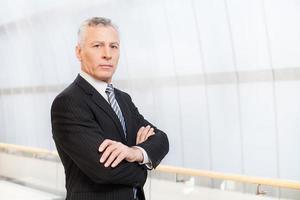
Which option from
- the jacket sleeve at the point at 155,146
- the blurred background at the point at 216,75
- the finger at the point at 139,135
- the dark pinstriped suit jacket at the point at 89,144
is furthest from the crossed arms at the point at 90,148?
the blurred background at the point at 216,75

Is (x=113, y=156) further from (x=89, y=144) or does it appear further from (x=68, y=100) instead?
(x=68, y=100)

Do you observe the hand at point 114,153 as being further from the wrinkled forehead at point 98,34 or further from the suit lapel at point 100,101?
the wrinkled forehead at point 98,34

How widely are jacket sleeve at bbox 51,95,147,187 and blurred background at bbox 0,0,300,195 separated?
1380mm

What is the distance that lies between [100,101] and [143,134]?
32 centimetres

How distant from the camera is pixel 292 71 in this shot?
2.91 m

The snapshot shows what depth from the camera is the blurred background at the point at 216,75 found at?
2965 mm

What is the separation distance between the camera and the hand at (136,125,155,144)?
2228mm

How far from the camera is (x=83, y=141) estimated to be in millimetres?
1905

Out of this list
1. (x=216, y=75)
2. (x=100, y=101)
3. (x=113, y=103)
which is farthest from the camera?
(x=216, y=75)

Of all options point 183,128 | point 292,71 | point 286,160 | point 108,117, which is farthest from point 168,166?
point 108,117

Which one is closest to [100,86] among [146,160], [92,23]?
[92,23]

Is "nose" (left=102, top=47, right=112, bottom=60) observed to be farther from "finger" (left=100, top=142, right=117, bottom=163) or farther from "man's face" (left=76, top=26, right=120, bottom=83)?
"finger" (left=100, top=142, right=117, bottom=163)

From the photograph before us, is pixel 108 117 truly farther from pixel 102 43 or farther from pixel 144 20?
pixel 144 20

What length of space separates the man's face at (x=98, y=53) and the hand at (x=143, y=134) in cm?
31
